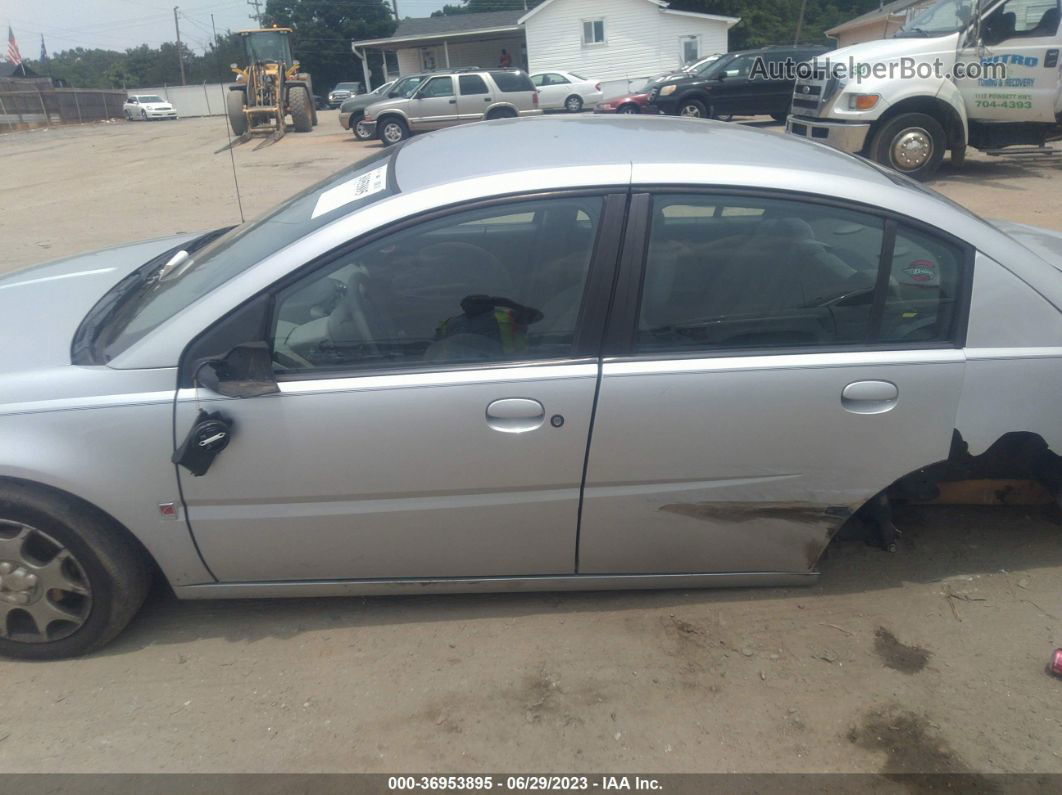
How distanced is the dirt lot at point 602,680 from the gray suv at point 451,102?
64.5 ft

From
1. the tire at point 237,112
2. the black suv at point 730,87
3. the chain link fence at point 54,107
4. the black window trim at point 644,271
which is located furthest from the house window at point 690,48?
the black window trim at point 644,271

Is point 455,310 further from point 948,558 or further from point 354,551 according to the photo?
point 948,558

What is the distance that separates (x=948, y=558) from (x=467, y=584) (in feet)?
6.27

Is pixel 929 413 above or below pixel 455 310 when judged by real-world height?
below

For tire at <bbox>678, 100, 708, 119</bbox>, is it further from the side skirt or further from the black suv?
the side skirt

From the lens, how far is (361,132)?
2247 centimetres

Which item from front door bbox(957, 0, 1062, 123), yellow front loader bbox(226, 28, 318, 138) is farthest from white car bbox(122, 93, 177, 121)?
front door bbox(957, 0, 1062, 123)

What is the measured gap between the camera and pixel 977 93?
10422 mm

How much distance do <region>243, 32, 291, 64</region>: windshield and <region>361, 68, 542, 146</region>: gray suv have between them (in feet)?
23.9

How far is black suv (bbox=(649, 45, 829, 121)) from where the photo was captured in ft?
63.9

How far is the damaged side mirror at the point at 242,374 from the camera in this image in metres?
2.46

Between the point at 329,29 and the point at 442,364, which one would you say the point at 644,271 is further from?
the point at 329,29

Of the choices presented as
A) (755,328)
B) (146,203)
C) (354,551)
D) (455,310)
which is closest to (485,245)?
(455,310)

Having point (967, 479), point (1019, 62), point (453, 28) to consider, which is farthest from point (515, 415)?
point (453, 28)
